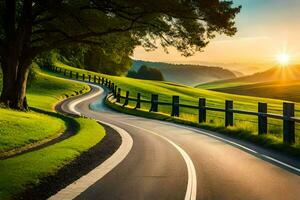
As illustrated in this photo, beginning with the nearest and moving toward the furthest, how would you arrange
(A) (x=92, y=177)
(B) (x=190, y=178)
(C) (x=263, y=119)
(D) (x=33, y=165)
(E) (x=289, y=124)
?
(A) (x=92, y=177) < (D) (x=33, y=165) < (B) (x=190, y=178) < (E) (x=289, y=124) < (C) (x=263, y=119)

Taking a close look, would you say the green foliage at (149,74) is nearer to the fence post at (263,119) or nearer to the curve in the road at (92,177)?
the fence post at (263,119)

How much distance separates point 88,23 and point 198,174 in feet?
53.4

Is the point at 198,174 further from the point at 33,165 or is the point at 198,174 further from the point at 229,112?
the point at 229,112

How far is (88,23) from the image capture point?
82.6 feet

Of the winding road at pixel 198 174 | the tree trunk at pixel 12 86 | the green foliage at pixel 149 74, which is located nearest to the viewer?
the winding road at pixel 198 174

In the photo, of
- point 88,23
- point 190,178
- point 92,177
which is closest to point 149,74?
point 88,23

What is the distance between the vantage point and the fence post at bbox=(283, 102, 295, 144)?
1540 centimetres

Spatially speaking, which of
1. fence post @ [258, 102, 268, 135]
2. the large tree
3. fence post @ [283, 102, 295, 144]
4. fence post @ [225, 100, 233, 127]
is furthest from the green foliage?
fence post @ [283, 102, 295, 144]

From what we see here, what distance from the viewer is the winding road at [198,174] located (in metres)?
8.36

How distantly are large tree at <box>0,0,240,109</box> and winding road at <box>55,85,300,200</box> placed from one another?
9.65 m

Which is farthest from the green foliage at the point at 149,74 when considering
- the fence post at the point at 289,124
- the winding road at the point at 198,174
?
the winding road at the point at 198,174

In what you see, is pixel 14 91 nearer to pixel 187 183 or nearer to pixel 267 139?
pixel 267 139

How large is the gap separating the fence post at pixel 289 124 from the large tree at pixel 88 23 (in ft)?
30.6

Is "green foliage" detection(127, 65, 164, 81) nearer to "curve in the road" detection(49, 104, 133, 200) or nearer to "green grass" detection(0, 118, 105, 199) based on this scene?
"curve in the road" detection(49, 104, 133, 200)
